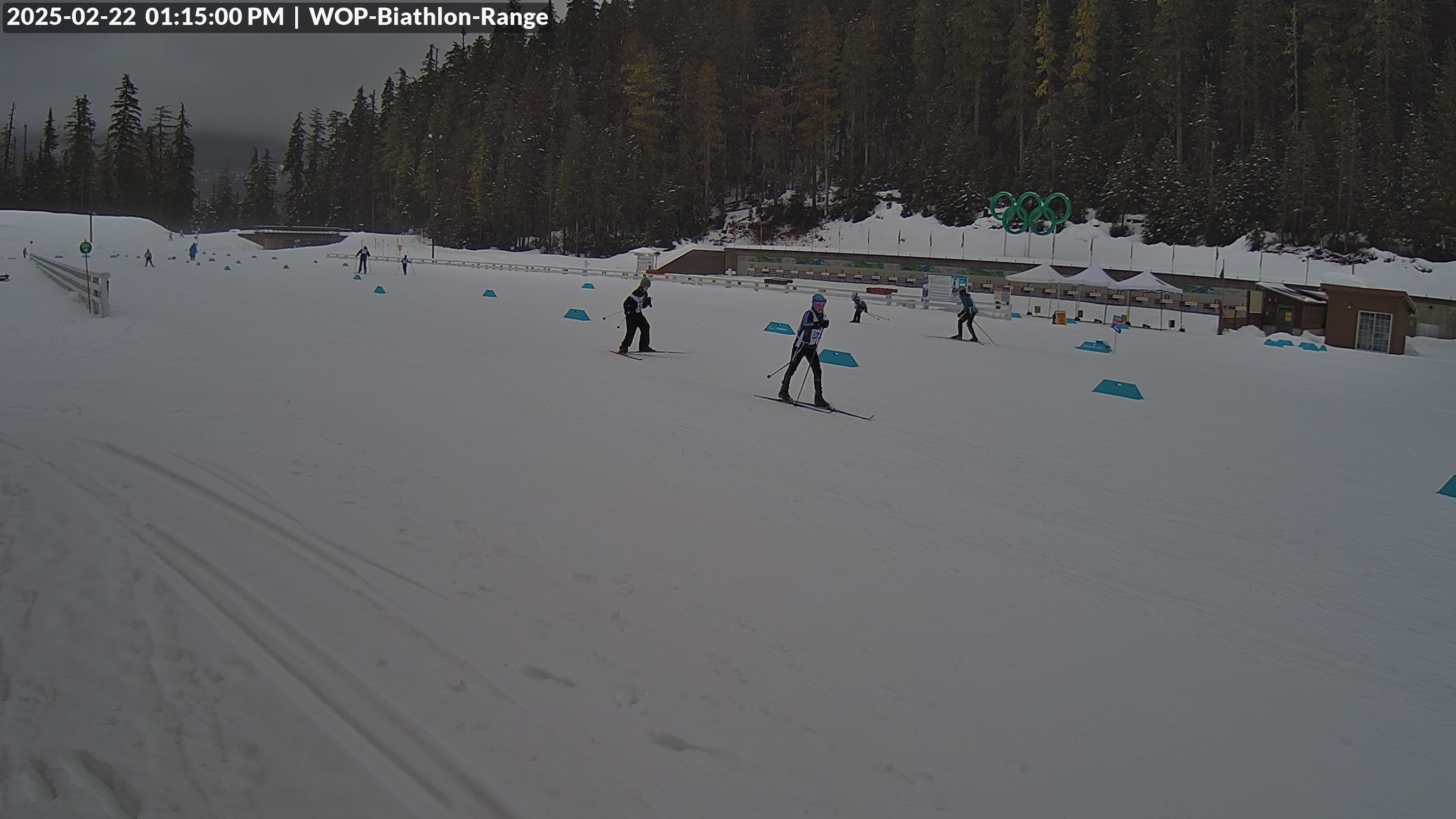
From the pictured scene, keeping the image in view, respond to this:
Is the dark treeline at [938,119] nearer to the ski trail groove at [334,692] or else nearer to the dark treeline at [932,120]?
the dark treeline at [932,120]

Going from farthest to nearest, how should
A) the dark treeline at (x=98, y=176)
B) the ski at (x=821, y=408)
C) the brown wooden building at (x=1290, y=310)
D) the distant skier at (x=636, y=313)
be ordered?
the dark treeline at (x=98, y=176) → the brown wooden building at (x=1290, y=310) → the distant skier at (x=636, y=313) → the ski at (x=821, y=408)

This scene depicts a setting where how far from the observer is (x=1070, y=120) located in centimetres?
6306

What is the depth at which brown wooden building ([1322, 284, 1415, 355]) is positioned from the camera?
88.7 feet

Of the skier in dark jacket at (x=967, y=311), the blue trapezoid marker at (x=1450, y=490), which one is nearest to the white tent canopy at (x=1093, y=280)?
the skier in dark jacket at (x=967, y=311)

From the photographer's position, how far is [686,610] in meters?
5.09

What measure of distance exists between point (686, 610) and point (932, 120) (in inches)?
2869

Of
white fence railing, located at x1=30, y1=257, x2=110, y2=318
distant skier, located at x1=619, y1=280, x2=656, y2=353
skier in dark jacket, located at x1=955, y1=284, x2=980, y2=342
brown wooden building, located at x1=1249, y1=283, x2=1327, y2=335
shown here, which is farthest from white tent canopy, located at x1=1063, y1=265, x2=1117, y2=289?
white fence railing, located at x1=30, y1=257, x2=110, y2=318

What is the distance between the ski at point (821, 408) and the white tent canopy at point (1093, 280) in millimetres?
28919

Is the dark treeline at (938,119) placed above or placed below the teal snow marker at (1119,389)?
above

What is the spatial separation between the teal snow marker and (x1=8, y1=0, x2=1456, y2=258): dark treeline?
41.8 m

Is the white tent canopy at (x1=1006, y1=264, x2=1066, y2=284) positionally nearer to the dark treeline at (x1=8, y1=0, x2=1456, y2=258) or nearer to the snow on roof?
the snow on roof

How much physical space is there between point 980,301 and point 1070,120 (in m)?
30.2

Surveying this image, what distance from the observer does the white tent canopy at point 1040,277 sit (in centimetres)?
3953

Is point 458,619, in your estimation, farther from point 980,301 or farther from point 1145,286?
point 980,301
